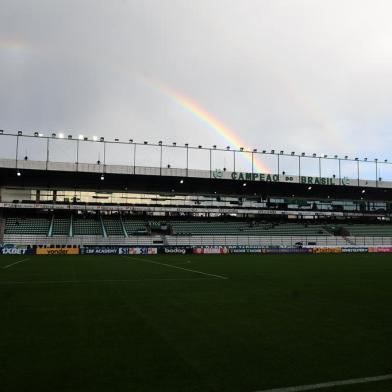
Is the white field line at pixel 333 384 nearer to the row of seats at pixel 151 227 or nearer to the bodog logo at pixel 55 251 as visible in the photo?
the bodog logo at pixel 55 251

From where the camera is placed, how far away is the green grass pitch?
590cm

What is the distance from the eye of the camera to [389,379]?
5906 millimetres

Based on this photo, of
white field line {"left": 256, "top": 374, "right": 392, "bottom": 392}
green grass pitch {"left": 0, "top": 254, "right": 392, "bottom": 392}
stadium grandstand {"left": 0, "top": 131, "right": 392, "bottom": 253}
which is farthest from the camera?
stadium grandstand {"left": 0, "top": 131, "right": 392, "bottom": 253}

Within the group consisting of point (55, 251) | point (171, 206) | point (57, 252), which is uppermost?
point (171, 206)

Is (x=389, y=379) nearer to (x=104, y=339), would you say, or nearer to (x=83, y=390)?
(x=83, y=390)

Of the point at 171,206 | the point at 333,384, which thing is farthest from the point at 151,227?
the point at 333,384

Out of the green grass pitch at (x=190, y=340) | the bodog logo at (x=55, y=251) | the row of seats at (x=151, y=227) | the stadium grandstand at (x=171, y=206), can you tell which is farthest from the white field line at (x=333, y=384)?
the row of seats at (x=151, y=227)

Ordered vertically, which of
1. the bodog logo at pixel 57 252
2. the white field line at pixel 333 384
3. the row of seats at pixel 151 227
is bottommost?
the white field line at pixel 333 384

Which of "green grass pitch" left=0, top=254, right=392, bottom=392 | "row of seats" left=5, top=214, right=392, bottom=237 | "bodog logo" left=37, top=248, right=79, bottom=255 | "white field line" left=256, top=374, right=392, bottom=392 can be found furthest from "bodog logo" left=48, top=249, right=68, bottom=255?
"white field line" left=256, top=374, right=392, bottom=392

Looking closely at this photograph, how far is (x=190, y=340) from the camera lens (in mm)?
8102

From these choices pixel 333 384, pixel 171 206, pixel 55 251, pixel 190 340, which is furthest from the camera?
pixel 171 206

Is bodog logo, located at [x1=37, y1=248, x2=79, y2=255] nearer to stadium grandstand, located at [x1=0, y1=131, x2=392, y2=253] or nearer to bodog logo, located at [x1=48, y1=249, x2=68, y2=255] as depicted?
bodog logo, located at [x1=48, y1=249, x2=68, y2=255]

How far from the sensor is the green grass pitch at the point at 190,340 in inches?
232

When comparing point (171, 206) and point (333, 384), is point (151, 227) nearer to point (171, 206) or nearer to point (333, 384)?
point (171, 206)
